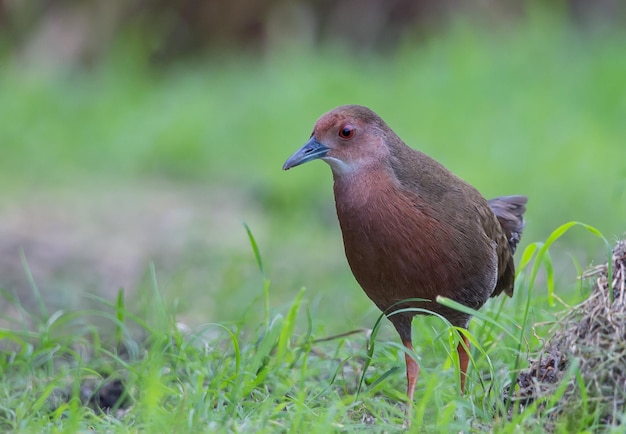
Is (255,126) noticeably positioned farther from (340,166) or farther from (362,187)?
(362,187)

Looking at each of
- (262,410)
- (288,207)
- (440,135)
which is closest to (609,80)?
(440,135)

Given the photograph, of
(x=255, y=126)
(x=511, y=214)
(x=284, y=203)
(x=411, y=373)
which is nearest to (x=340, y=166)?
(x=411, y=373)

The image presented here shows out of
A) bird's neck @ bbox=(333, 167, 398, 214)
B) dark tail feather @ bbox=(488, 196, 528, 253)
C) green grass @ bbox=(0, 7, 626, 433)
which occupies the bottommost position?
green grass @ bbox=(0, 7, 626, 433)

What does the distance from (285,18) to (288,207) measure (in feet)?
17.6

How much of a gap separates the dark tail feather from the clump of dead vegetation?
3.84ft

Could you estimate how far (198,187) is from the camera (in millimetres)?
9125

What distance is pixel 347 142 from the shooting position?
159 inches

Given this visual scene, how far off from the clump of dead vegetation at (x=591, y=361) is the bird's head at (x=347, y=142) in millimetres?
923

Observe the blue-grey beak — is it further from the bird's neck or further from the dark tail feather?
the dark tail feather

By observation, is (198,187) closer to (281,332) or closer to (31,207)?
(31,207)

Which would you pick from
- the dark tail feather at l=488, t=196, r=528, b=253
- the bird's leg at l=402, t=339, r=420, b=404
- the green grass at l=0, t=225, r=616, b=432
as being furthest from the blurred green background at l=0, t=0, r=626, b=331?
the bird's leg at l=402, t=339, r=420, b=404

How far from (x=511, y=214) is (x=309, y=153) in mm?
1160

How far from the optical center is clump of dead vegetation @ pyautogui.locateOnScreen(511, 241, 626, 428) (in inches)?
126

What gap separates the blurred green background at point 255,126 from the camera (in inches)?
271
